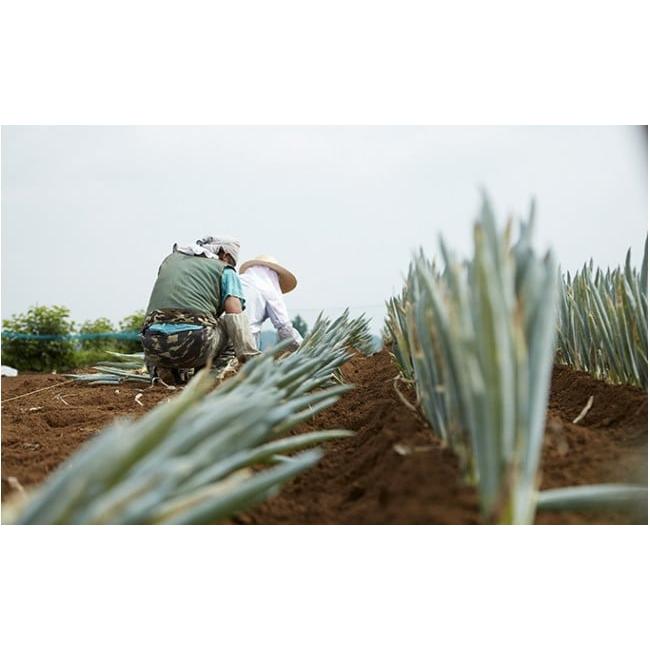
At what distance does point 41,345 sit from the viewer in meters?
5.36

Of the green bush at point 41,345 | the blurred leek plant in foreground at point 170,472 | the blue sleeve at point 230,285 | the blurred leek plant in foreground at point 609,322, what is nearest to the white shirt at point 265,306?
the blue sleeve at point 230,285

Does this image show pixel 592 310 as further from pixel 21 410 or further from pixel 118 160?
pixel 21 410

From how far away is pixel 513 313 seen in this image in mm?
819

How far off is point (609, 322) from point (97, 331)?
5.00 meters

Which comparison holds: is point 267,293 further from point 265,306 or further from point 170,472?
point 170,472

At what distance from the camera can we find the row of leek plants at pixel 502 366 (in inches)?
31.4

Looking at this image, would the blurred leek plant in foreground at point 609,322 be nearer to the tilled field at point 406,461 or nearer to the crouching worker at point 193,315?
the tilled field at point 406,461

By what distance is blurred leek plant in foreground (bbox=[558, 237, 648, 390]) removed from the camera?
153cm

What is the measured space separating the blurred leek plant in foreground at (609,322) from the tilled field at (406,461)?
5cm

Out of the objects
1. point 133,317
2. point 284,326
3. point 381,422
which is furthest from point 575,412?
point 133,317

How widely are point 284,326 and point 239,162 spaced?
1.67 metres

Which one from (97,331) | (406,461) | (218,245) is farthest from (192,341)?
(97,331)

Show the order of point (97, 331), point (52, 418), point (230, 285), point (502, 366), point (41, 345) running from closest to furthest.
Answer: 1. point (502, 366)
2. point (52, 418)
3. point (230, 285)
4. point (41, 345)
5. point (97, 331)

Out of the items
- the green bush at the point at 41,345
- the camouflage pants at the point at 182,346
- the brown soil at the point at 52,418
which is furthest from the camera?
the green bush at the point at 41,345
